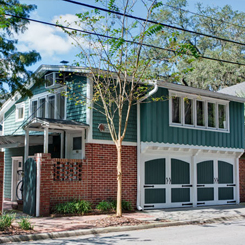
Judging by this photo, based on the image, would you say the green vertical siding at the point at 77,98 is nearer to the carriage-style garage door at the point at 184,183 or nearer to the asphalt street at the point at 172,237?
the carriage-style garage door at the point at 184,183

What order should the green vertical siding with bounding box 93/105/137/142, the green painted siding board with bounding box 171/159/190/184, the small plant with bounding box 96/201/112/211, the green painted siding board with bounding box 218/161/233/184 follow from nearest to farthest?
the small plant with bounding box 96/201/112/211
the green vertical siding with bounding box 93/105/137/142
the green painted siding board with bounding box 171/159/190/184
the green painted siding board with bounding box 218/161/233/184

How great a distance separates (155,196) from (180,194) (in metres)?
1.49

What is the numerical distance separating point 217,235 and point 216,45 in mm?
31313

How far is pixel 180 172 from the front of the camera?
17078mm

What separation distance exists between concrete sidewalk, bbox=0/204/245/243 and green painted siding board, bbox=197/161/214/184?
4.42ft

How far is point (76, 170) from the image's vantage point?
14117 millimetres

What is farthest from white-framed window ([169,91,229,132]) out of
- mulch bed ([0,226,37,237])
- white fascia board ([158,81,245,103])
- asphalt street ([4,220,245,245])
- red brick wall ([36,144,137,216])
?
mulch bed ([0,226,37,237])

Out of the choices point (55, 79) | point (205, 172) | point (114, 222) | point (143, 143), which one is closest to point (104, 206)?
point (114, 222)

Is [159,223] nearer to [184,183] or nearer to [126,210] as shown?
[126,210]

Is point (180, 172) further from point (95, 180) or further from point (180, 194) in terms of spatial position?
point (95, 180)

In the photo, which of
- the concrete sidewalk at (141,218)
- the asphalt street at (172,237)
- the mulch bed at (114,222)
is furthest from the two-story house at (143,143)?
the asphalt street at (172,237)

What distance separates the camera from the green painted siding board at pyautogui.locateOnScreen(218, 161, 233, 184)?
18.7m

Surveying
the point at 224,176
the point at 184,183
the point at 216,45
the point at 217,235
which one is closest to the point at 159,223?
the point at 217,235

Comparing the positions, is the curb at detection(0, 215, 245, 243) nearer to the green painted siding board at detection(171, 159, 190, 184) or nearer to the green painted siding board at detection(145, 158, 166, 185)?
the green painted siding board at detection(145, 158, 166, 185)
